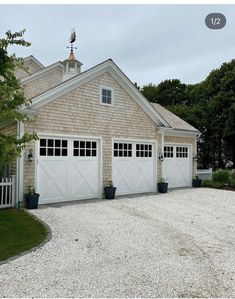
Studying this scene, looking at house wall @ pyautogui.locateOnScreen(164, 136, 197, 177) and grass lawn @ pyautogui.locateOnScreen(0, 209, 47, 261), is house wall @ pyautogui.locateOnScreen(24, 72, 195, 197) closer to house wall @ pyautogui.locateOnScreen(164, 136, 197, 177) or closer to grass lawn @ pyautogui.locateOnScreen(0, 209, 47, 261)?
house wall @ pyautogui.locateOnScreen(164, 136, 197, 177)

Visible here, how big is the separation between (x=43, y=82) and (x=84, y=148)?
23.5ft

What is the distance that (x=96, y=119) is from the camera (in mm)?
11711

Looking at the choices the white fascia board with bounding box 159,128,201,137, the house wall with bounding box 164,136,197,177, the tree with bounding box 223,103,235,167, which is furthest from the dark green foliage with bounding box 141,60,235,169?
the white fascia board with bounding box 159,128,201,137

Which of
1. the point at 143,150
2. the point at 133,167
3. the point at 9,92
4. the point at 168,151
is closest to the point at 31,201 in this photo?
the point at 9,92

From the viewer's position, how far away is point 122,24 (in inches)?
335

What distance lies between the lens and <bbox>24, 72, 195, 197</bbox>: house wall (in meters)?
10.3

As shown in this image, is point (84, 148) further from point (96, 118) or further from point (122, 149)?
point (122, 149)

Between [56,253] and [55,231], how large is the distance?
4.94 ft

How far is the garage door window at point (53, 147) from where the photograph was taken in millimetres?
10312

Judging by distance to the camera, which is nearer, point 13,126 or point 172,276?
point 172,276

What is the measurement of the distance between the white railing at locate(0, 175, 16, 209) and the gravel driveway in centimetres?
104

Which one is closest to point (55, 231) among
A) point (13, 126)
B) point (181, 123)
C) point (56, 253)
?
point (56, 253)

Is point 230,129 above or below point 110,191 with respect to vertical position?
above

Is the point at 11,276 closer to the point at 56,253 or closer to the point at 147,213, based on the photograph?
the point at 56,253
